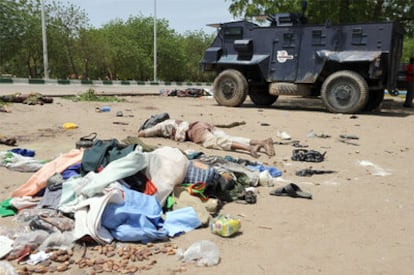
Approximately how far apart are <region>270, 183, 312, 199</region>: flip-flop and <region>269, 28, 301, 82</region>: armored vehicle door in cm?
732

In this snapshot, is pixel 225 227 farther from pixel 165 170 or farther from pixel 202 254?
pixel 165 170

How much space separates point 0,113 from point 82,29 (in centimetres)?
2234

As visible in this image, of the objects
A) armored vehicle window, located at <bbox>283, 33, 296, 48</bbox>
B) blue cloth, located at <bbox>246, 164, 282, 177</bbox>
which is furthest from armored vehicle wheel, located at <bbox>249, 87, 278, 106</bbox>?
blue cloth, located at <bbox>246, 164, 282, 177</bbox>

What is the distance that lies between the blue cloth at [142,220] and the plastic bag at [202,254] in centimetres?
31

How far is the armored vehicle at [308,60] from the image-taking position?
31.1ft

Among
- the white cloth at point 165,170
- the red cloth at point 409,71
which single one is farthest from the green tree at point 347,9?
the white cloth at point 165,170

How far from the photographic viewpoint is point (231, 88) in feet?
37.7

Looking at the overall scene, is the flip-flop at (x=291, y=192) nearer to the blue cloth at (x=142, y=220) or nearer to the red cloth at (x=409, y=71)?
the blue cloth at (x=142, y=220)

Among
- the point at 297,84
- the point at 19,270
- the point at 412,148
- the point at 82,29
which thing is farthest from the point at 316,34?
the point at 82,29

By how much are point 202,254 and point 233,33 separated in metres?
9.83

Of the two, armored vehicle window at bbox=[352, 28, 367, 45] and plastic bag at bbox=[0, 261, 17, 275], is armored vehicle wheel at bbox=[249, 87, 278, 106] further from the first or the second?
plastic bag at bbox=[0, 261, 17, 275]

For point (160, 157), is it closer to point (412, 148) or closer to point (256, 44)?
point (412, 148)

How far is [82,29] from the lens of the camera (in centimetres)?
2841

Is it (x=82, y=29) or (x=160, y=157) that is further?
(x=82, y=29)
